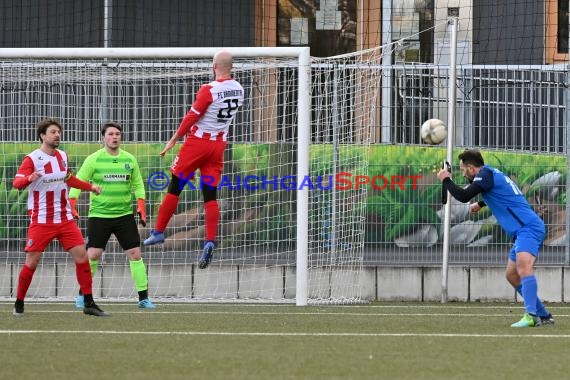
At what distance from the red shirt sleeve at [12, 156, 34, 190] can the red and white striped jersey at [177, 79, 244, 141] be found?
152 centimetres

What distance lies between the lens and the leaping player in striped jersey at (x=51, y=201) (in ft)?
44.3

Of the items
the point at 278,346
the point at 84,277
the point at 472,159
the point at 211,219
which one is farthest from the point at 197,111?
the point at 278,346

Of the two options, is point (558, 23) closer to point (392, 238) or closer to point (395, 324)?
point (392, 238)

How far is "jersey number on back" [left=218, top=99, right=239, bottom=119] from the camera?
43.5 ft

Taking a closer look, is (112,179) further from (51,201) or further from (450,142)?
(450,142)

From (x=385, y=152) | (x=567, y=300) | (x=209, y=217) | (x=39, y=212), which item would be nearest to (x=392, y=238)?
(x=385, y=152)

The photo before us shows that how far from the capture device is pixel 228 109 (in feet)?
43.6

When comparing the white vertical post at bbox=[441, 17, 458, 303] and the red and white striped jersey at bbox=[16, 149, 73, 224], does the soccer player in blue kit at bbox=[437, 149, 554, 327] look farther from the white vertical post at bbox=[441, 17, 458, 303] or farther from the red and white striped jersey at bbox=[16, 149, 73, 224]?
the white vertical post at bbox=[441, 17, 458, 303]

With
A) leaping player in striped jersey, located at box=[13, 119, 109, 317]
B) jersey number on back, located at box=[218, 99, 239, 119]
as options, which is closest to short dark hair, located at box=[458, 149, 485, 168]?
jersey number on back, located at box=[218, 99, 239, 119]

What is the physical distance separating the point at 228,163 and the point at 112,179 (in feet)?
9.32

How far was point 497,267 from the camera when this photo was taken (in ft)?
57.3

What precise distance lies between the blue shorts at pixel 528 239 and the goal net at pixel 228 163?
4065 millimetres

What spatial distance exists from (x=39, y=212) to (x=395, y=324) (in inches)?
142

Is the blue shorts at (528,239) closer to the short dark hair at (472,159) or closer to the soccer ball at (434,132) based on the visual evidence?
the short dark hair at (472,159)
